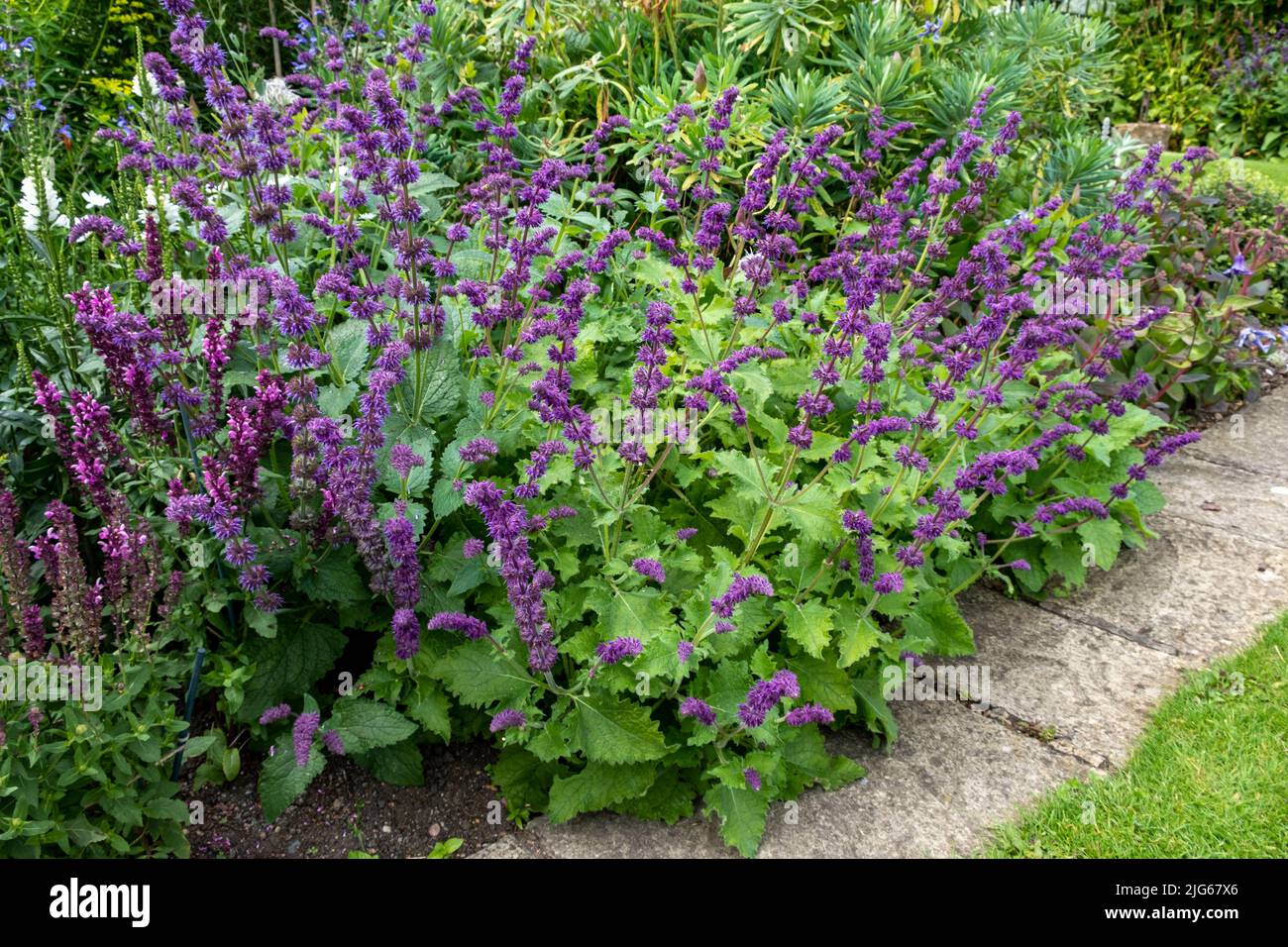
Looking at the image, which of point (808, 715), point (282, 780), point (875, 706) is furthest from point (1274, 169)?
point (282, 780)

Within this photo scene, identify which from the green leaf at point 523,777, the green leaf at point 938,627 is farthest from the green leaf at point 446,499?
the green leaf at point 938,627

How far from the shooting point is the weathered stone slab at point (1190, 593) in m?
3.47

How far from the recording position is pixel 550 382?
2.36 metres

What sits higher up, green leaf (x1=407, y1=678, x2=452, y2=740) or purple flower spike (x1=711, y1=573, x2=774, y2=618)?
purple flower spike (x1=711, y1=573, x2=774, y2=618)

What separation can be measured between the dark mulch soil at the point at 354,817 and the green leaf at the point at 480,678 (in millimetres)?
377

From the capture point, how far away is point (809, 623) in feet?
8.73

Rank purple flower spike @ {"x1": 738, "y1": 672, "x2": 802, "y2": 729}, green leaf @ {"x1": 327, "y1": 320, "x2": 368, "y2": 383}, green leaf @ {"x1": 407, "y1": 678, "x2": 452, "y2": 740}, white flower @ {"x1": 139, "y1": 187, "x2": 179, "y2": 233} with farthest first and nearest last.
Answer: white flower @ {"x1": 139, "y1": 187, "x2": 179, "y2": 233} → green leaf @ {"x1": 327, "y1": 320, "x2": 368, "y2": 383} → green leaf @ {"x1": 407, "y1": 678, "x2": 452, "y2": 740} → purple flower spike @ {"x1": 738, "y1": 672, "x2": 802, "y2": 729}

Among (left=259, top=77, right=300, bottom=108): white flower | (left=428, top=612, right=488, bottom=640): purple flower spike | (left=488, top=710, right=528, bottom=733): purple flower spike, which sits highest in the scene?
(left=259, top=77, right=300, bottom=108): white flower

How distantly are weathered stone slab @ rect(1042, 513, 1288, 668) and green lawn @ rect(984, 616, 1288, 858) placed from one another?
283 millimetres

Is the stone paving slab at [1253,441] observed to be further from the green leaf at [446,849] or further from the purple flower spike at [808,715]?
the green leaf at [446,849]

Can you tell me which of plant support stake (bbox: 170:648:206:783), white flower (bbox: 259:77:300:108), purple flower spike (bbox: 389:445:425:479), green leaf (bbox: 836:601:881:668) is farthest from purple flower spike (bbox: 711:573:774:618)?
white flower (bbox: 259:77:300:108)

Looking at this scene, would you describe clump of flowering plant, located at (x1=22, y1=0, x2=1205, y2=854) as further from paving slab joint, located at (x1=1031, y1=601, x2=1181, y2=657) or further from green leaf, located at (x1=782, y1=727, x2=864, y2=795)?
paving slab joint, located at (x1=1031, y1=601, x2=1181, y2=657)

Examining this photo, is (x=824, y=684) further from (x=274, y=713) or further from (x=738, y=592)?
(x=274, y=713)

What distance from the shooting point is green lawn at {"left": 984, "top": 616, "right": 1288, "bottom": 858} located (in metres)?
2.56
